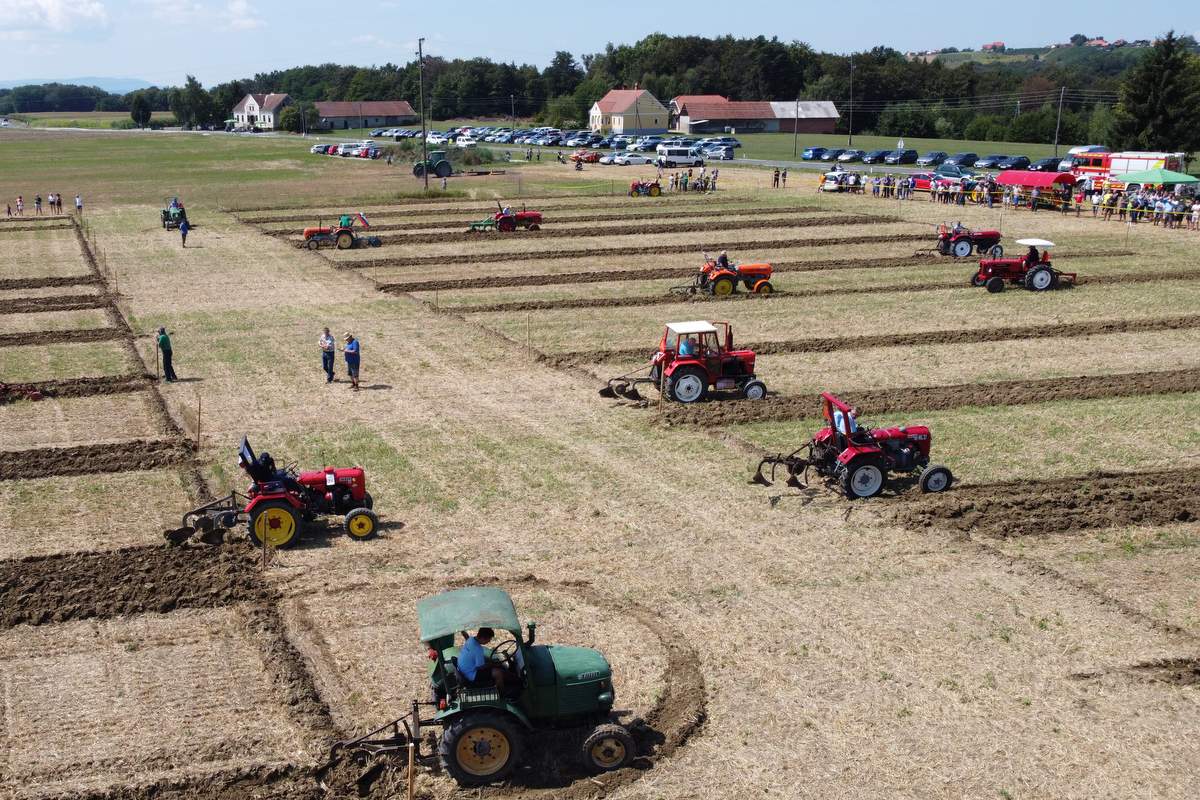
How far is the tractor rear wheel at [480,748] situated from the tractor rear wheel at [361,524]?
20.3ft

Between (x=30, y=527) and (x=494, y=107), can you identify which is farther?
(x=494, y=107)

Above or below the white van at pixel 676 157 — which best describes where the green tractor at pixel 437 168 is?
below

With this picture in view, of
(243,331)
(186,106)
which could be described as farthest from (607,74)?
(243,331)

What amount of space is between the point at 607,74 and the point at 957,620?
174893 millimetres

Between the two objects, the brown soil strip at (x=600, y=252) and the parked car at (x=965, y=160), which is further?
the parked car at (x=965, y=160)

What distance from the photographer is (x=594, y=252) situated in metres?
44.0

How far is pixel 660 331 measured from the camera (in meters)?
30.0

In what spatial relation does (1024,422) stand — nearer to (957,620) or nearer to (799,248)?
(957,620)

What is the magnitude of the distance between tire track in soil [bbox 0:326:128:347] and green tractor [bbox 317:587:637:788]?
73.3 feet

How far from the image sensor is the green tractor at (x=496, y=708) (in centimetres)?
1026

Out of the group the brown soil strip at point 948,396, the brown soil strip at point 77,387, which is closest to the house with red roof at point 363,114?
the brown soil strip at point 77,387

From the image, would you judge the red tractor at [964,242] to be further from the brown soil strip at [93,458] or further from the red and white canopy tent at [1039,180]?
the brown soil strip at [93,458]

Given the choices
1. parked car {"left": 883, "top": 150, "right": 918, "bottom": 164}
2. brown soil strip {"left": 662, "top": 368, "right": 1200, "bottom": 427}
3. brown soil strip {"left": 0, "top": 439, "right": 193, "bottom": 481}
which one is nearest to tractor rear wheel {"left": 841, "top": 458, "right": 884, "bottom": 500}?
brown soil strip {"left": 662, "top": 368, "right": 1200, "bottom": 427}

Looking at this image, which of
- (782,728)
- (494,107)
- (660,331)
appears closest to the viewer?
(782,728)
